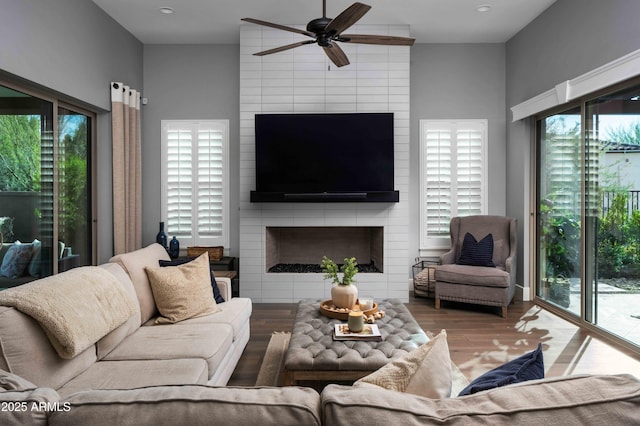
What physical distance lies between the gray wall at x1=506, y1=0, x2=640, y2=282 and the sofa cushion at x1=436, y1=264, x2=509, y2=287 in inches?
34.9

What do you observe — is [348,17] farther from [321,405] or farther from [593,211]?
[593,211]

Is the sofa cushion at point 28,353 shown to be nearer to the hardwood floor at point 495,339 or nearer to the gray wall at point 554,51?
the hardwood floor at point 495,339

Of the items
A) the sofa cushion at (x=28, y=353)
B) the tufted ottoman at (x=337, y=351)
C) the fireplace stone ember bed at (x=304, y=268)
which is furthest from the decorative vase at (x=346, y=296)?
the fireplace stone ember bed at (x=304, y=268)

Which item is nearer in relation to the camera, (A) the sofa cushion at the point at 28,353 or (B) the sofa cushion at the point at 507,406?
(B) the sofa cushion at the point at 507,406

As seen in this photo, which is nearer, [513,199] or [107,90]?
[107,90]

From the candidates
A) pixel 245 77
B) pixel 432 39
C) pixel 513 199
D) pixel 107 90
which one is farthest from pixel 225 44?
pixel 513 199

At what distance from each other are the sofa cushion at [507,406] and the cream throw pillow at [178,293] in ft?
7.59

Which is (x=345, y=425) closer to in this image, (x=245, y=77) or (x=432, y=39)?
(x=245, y=77)

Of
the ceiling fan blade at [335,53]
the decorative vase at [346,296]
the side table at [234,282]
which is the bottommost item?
the side table at [234,282]

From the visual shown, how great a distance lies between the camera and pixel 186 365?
7.36 ft

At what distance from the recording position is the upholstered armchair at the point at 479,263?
4621mm

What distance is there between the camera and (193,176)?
562 centimetres

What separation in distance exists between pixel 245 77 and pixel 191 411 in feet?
15.6

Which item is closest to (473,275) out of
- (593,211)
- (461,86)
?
(593,211)
